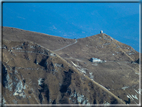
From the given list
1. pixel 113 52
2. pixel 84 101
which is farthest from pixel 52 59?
pixel 113 52

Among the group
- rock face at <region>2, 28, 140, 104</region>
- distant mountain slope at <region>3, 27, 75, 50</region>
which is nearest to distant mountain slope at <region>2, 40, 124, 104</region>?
rock face at <region>2, 28, 140, 104</region>

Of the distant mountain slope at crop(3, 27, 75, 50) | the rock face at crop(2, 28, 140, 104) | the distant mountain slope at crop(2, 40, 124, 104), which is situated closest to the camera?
the distant mountain slope at crop(2, 40, 124, 104)

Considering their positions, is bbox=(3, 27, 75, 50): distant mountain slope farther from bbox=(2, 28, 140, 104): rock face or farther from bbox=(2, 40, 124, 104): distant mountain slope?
bbox=(2, 40, 124, 104): distant mountain slope

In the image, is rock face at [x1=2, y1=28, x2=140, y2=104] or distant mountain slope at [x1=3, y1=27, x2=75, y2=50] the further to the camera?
distant mountain slope at [x1=3, y1=27, x2=75, y2=50]

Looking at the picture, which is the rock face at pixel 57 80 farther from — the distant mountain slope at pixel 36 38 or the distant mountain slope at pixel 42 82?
the distant mountain slope at pixel 36 38

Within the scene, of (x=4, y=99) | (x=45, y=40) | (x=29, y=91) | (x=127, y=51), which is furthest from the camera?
(x=127, y=51)

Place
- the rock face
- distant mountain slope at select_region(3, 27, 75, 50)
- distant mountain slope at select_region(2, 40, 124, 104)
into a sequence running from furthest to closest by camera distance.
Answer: distant mountain slope at select_region(3, 27, 75, 50) < the rock face < distant mountain slope at select_region(2, 40, 124, 104)

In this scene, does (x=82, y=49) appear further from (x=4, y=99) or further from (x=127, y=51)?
(x=4, y=99)

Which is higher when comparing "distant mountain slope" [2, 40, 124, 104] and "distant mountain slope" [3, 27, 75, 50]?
"distant mountain slope" [3, 27, 75, 50]

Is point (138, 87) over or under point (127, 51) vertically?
under

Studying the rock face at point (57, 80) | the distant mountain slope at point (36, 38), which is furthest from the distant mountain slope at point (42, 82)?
the distant mountain slope at point (36, 38)
